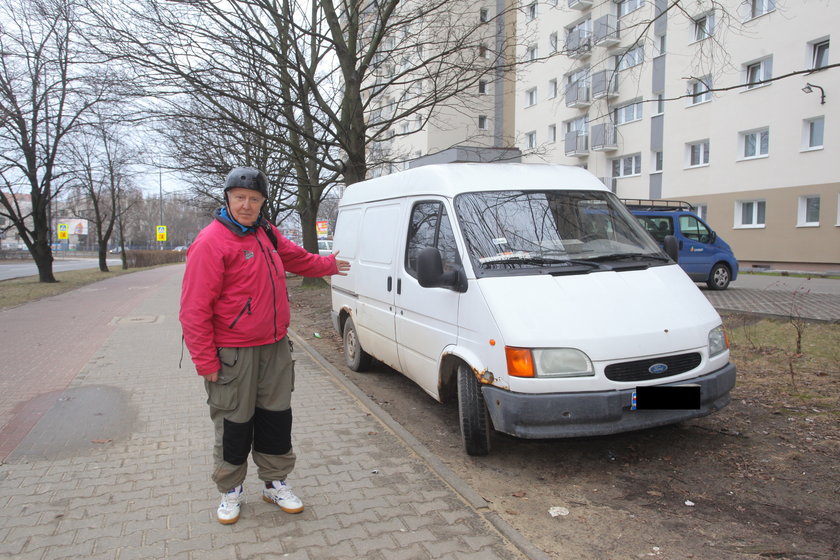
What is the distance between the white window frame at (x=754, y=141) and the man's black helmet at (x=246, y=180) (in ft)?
77.9

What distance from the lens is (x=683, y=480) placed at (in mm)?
3861

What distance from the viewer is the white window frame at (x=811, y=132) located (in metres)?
20.3

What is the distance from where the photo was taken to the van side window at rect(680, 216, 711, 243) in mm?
15000

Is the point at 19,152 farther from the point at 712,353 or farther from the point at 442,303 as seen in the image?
the point at 712,353

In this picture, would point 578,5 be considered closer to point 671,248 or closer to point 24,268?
point 671,248

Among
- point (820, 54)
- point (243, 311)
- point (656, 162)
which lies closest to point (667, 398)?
point (243, 311)

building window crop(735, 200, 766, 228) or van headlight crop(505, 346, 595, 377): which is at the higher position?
building window crop(735, 200, 766, 228)

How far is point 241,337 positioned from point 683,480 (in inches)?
116

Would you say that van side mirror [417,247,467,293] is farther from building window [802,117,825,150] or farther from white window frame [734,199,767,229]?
white window frame [734,199,767,229]

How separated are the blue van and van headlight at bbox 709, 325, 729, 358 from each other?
11.2m

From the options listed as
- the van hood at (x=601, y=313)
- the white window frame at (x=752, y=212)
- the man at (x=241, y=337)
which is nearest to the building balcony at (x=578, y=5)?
the white window frame at (x=752, y=212)

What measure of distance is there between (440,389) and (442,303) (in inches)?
27.1

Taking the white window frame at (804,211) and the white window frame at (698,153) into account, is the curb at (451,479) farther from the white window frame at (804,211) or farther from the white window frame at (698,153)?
the white window frame at (698,153)

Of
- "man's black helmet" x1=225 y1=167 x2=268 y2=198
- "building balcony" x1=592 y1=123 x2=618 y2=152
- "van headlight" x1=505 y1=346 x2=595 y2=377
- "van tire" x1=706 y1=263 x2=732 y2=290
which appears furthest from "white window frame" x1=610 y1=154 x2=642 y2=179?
"man's black helmet" x1=225 y1=167 x2=268 y2=198
